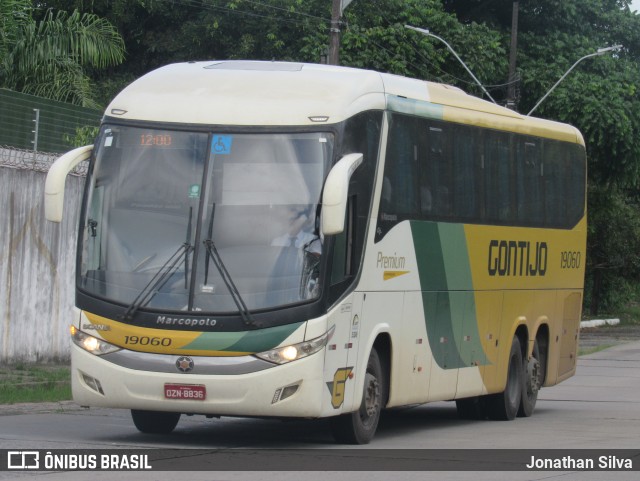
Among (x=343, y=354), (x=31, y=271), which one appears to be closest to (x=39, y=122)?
(x=31, y=271)

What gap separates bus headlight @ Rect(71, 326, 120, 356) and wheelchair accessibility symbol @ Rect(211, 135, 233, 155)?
194 cm

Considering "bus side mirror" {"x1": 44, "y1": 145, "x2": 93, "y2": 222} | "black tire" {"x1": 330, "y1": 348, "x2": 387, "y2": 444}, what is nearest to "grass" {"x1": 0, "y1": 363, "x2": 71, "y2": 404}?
"bus side mirror" {"x1": 44, "y1": 145, "x2": 93, "y2": 222}

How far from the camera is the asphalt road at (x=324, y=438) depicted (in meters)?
10.7

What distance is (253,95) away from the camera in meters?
12.4

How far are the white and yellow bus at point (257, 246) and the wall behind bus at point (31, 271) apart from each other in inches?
276

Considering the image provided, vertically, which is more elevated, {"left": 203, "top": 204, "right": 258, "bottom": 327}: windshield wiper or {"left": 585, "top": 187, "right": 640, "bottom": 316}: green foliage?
{"left": 203, "top": 204, "right": 258, "bottom": 327}: windshield wiper

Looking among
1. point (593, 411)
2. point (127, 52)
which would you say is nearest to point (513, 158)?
point (593, 411)

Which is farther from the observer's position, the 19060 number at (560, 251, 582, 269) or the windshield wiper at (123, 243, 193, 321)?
the 19060 number at (560, 251, 582, 269)

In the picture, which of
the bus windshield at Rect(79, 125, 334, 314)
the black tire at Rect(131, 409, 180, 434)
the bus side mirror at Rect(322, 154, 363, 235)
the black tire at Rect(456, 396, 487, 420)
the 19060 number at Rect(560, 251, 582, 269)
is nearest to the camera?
the bus side mirror at Rect(322, 154, 363, 235)

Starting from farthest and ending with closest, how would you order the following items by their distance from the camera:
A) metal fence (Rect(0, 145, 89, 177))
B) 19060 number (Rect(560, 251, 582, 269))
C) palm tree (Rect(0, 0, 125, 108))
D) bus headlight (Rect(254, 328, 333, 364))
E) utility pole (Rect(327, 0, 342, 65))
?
1. palm tree (Rect(0, 0, 125, 108))
2. utility pole (Rect(327, 0, 342, 65))
3. metal fence (Rect(0, 145, 89, 177))
4. 19060 number (Rect(560, 251, 582, 269))
5. bus headlight (Rect(254, 328, 333, 364))

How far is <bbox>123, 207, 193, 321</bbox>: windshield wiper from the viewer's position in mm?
11852

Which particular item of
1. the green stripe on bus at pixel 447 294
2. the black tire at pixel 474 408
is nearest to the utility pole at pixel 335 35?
the black tire at pixel 474 408

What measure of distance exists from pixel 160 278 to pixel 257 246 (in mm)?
898

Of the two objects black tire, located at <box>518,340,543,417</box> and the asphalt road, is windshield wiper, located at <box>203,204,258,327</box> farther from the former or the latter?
black tire, located at <box>518,340,543,417</box>
